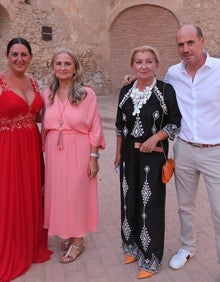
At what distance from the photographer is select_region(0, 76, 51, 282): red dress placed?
3.03 metres

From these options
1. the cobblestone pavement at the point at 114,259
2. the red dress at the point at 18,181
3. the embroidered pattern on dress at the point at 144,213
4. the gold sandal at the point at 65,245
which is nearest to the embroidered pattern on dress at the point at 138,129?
the embroidered pattern on dress at the point at 144,213

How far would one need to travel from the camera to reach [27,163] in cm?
315

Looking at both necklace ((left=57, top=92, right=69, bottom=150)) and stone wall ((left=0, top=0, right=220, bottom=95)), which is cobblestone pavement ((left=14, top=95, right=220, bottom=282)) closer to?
necklace ((left=57, top=92, right=69, bottom=150))

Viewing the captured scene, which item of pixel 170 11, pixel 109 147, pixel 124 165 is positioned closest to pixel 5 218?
pixel 124 165

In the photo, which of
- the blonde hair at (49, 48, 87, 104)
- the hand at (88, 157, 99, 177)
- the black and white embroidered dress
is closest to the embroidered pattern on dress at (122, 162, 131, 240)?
the black and white embroidered dress

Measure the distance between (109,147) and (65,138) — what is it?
4.49 metres

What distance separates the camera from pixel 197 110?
2801 millimetres

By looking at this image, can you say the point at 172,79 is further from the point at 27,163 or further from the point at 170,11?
the point at 170,11

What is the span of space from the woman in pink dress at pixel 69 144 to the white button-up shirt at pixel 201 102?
A: 0.74 m

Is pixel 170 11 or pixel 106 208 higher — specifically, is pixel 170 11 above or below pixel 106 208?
above

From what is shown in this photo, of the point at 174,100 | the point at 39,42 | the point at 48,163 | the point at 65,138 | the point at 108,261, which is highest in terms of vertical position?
the point at 39,42

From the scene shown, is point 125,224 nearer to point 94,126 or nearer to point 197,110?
point 94,126

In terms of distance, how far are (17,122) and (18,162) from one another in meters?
0.34

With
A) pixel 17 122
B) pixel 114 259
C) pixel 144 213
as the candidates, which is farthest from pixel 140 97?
pixel 114 259
